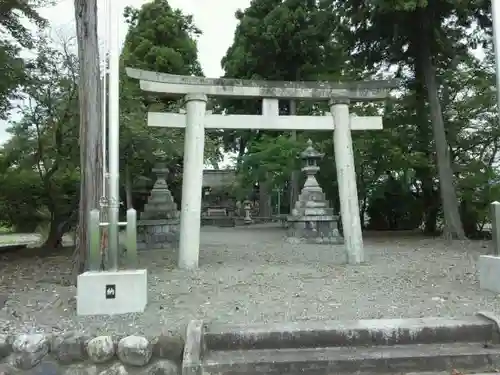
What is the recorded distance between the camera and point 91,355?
370 centimetres

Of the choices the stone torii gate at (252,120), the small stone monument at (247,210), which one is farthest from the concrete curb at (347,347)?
the small stone monument at (247,210)

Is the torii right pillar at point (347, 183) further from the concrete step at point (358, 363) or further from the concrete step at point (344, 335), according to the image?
the concrete step at point (358, 363)

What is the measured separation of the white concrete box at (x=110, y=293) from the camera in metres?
4.85

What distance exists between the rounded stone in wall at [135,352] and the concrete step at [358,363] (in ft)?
1.56

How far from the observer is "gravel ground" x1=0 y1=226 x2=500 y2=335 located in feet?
15.2

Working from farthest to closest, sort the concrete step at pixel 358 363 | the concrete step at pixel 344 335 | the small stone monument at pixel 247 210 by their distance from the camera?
the small stone monument at pixel 247 210
the concrete step at pixel 344 335
the concrete step at pixel 358 363

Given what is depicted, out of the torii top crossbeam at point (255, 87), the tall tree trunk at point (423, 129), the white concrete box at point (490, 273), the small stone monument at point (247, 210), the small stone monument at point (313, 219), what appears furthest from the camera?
the small stone monument at point (247, 210)

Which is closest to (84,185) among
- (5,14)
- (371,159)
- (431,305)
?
(431,305)

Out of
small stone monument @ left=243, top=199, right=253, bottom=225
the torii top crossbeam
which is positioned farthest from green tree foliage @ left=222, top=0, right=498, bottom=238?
small stone monument @ left=243, top=199, right=253, bottom=225

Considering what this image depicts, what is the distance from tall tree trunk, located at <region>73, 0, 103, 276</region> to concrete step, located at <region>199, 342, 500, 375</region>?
3.26 m

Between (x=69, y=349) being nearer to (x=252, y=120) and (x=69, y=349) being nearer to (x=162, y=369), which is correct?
(x=162, y=369)

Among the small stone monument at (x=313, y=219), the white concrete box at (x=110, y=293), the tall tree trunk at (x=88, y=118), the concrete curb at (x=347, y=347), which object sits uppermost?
the tall tree trunk at (x=88, y=118)

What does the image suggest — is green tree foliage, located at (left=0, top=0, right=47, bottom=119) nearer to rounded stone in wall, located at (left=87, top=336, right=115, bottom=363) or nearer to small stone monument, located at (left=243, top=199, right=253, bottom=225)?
rounded stone in wall, located at (left=87, top=336, right=115, bottom=363)

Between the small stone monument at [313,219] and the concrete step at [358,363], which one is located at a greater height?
the small stone monument at [313,219]
